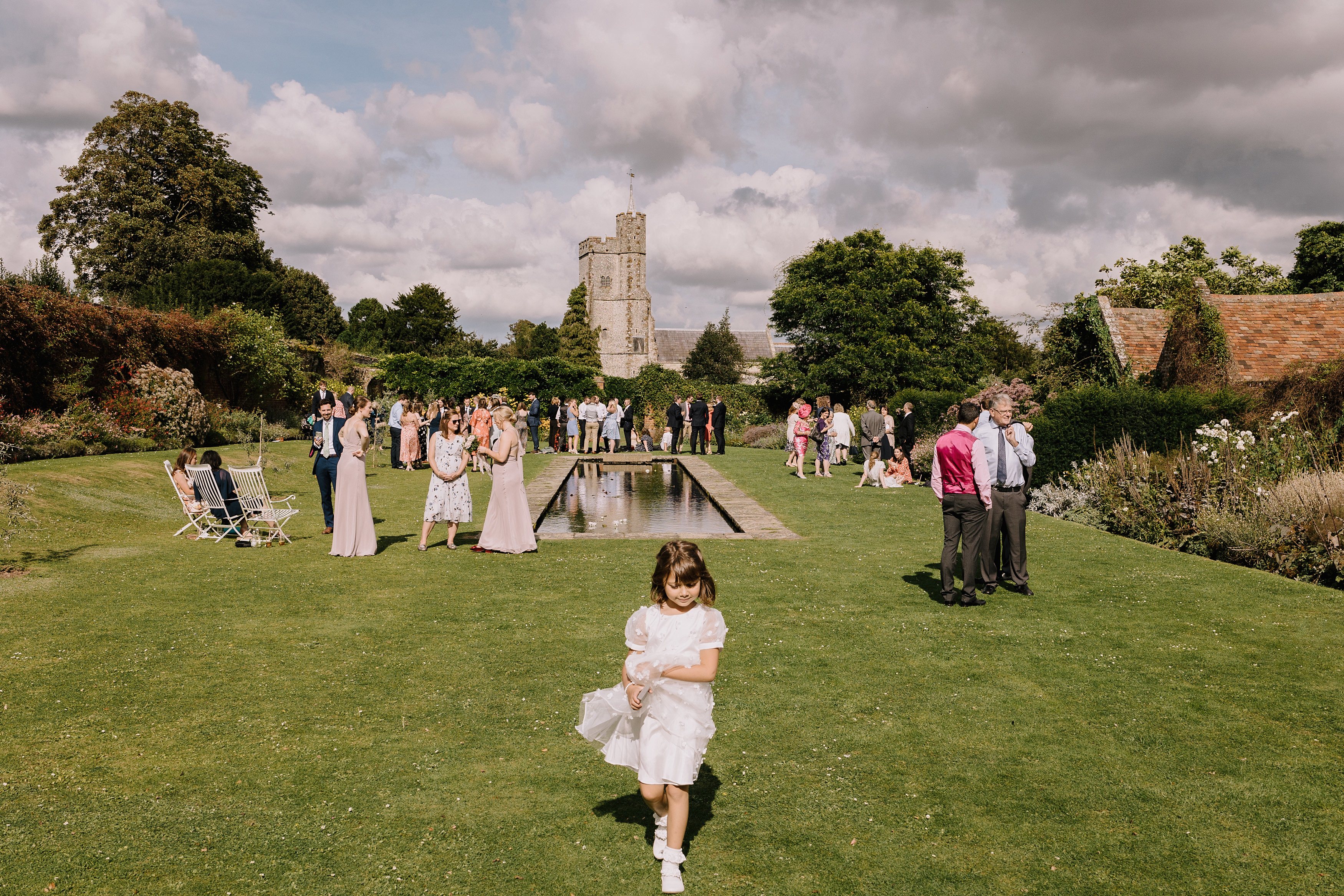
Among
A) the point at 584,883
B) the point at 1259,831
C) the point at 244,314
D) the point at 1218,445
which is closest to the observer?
the point at 584,883

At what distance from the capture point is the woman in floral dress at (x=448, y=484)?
33.4 feet

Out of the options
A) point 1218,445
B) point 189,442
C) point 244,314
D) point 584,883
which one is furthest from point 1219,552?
point 244,314

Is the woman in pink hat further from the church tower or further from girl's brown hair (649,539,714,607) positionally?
the church tower

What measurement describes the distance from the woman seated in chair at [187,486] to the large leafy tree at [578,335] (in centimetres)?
6473

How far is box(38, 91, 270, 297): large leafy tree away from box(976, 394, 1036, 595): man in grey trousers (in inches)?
1528

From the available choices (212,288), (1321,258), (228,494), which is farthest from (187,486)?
(1321,258)

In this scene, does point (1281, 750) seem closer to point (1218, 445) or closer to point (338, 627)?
point (338, 627)

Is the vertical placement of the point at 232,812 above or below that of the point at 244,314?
below

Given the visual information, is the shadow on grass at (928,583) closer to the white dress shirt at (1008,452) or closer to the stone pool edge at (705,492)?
the white dress shirt at (1008,452)

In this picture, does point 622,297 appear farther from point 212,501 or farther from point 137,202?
point 212,501

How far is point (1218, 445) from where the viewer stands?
11453 mm

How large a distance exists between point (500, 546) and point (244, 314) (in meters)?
19.7

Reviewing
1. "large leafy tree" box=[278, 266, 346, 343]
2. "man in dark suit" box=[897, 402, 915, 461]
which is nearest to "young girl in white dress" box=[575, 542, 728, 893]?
"man in dark suit" box=[897, 402, 915, 461]

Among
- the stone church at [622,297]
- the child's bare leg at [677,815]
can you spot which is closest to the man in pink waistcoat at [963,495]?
the child's bare leg at [677,815]
